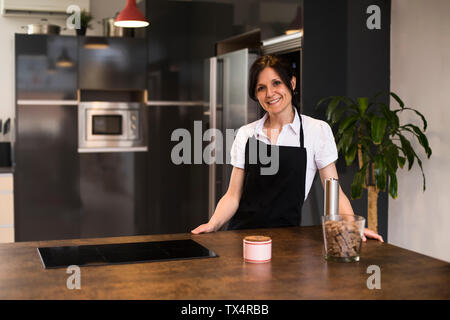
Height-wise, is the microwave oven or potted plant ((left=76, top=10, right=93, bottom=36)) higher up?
potted plant ((left=76, top=10, right=93, bottom=36))

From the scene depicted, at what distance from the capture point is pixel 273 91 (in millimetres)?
2766

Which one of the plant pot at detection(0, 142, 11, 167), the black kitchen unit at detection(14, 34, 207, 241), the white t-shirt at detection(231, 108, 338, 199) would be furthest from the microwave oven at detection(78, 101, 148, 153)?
the white t-shirt at detection(231, 108, 338, 199)

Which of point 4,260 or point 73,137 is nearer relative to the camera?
point 4,260

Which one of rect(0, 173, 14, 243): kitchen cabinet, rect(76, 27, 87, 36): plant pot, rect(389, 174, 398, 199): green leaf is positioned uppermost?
rect(76, 27, 87, 36): plant pot

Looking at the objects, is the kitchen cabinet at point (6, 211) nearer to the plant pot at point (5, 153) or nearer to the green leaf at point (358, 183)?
the plant pot at point (5, 153)

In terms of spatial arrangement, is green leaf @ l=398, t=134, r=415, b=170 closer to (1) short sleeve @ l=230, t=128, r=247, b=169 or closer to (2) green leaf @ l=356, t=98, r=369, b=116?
(2) green leaf @ l=356, t=98, r=369, b=116

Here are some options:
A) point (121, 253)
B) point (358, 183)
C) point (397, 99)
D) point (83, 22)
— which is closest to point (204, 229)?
point (121, 253)

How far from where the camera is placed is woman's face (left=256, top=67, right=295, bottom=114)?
2.77 metres

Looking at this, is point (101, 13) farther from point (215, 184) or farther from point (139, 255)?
point (139, 255)

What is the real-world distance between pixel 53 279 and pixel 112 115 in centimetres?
394

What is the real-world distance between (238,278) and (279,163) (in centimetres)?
124

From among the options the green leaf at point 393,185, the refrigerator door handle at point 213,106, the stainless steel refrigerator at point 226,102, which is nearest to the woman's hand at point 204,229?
the green leaf at point 393,185
